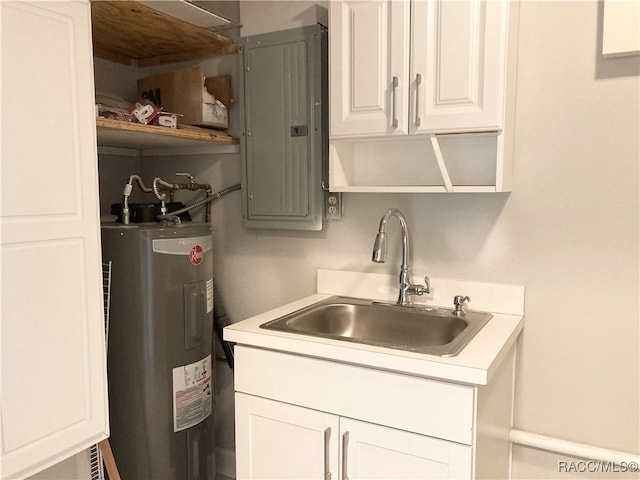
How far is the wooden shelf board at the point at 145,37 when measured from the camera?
5.63 feet

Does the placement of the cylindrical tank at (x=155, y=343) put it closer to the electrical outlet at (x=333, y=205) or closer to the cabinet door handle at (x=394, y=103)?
the electrical outlet at (x=333, y=205)

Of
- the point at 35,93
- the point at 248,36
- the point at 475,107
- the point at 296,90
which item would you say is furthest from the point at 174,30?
the point at 475,107

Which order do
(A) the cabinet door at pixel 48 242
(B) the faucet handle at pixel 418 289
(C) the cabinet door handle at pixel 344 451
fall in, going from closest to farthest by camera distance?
1. (A) the cabinet door at pixel 48 242
2. (C) the cabinet door handle at pixel 344 451
3. (B) the faucet handle at pixel 418 289

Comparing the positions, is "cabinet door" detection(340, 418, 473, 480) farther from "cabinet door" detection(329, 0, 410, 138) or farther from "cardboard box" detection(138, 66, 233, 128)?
"cardboard box" detection(138, 66, 233, 128)

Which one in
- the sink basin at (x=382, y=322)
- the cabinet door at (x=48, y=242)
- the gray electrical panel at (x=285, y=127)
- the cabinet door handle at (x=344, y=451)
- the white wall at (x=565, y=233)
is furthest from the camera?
the gray electrical panel at (x=285, y=127)

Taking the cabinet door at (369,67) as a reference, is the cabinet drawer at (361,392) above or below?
below

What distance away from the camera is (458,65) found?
4.89ft

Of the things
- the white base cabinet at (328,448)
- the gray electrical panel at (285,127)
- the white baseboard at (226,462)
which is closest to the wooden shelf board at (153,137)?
the gray electrical panel at (285,127)

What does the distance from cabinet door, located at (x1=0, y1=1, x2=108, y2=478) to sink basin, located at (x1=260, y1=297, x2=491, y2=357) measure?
0.53m

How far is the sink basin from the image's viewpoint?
1662 mm

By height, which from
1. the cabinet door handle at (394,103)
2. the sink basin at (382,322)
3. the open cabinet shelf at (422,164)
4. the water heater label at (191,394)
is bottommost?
the water heater label at (191,394)

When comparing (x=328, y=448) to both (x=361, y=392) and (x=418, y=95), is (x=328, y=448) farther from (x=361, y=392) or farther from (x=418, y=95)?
(x=418, y=95)

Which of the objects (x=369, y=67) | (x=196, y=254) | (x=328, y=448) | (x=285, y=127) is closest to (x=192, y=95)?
(x=285, y=127)

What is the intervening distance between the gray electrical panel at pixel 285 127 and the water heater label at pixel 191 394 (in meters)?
0.59
